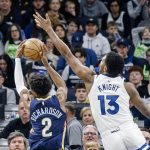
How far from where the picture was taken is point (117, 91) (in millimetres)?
9570

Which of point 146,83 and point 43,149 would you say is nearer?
point 43,149

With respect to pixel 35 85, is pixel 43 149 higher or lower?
lower

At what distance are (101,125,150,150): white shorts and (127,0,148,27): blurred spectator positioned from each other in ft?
28.0

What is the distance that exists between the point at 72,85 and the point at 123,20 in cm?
310

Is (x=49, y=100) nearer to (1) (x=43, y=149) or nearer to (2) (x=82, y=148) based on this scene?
(1) (x=43, y=149)

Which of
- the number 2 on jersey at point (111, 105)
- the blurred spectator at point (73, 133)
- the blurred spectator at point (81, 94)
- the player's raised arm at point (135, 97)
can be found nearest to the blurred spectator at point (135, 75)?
the blurred spectator at point (81, 94)

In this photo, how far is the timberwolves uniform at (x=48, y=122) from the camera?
9.27 meters

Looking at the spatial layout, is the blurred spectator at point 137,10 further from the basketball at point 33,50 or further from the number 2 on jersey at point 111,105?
the number 2 on jersey at point 111,105

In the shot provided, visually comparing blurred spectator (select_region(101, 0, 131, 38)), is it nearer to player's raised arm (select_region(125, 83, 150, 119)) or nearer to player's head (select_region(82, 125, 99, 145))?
player's head (select_region(82, 125, 99, 145))

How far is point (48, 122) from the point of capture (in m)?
9.27

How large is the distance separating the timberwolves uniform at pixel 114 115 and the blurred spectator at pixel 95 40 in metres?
6.62

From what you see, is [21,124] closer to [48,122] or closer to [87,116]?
[87,116]

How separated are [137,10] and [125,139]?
867 cm

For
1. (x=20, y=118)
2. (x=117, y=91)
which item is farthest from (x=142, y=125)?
(x=117, y=91)
